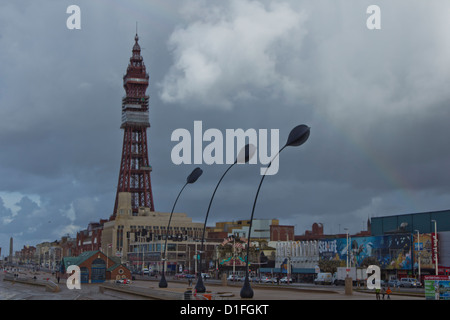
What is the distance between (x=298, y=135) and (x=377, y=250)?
5677 centimetres

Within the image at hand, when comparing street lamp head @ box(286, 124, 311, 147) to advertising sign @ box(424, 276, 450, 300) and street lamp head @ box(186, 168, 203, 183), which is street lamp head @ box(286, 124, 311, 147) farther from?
street lamp head @ box(186, 168, 203, 183)

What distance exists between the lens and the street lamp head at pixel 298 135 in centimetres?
4209

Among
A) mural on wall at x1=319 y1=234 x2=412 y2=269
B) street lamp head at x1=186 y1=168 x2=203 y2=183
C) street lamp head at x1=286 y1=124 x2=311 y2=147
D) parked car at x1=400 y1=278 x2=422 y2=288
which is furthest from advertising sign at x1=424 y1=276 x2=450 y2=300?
mural on wall at x1=319 y1=234 x2=412 y2=269

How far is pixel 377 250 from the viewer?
93188 millimetres

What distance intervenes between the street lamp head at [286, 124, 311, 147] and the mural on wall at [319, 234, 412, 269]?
48.3 meters

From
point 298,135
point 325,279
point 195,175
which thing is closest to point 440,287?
point 298,135

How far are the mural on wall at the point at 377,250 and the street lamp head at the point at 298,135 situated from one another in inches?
1902

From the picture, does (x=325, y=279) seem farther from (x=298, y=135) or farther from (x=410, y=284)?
(x=298, y=135)

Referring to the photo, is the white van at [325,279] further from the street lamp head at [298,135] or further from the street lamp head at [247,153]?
the street lamp head at [298,135]

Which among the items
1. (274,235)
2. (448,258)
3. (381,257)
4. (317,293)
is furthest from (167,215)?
(317,293)

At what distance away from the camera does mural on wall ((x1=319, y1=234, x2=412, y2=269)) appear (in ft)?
290
